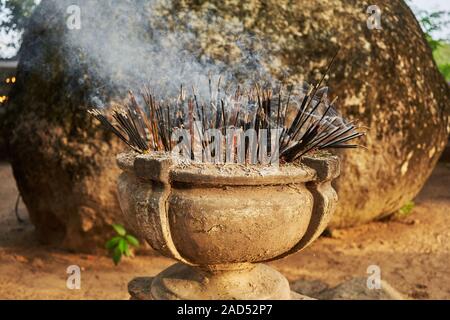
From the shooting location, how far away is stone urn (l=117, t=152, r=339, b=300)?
2.04m

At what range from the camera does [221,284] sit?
7.81ft

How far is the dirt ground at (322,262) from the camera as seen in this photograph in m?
3.65

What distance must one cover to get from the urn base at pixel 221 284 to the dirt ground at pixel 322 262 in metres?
1.20

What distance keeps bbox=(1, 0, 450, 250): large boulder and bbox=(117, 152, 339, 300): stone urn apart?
185 centimetres

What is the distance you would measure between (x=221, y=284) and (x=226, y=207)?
19.7 inches

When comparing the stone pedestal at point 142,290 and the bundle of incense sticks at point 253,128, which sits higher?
the bundle of incense sticks at point 253,128

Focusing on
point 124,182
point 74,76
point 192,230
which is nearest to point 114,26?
point 74,76
